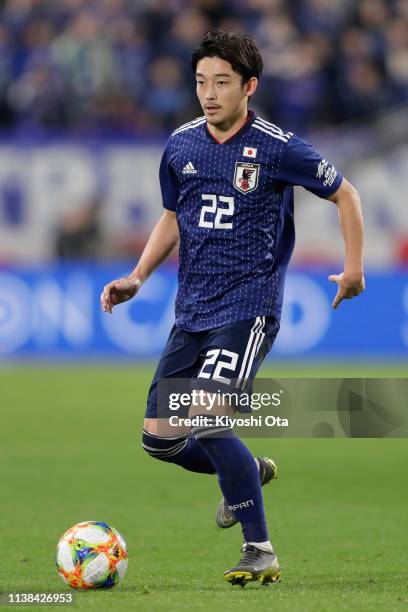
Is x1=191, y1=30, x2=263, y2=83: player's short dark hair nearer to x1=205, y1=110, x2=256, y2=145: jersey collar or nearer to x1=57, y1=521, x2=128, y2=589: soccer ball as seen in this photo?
x1=205, y1=110, x2=256, y2=145: jersey collar

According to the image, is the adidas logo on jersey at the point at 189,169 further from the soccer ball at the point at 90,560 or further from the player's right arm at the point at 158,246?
the soccer ball at the point at 90,560

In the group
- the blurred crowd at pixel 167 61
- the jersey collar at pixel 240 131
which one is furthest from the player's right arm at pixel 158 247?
the blurred crowd at pixel 167 61

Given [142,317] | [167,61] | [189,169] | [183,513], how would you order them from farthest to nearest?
[167,61], [142,317], [183,513], [189,169]

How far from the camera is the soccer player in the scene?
5.50m

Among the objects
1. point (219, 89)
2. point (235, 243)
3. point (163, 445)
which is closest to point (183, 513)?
point (163, 445)

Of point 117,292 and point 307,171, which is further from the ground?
point 307,171

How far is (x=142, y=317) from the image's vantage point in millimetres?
17344

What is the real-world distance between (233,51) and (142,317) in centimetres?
1189

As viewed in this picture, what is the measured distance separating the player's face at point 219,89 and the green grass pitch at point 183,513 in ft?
6.59

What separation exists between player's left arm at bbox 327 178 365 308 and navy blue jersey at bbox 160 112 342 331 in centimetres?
6

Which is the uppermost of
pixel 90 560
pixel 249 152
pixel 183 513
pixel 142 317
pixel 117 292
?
pixel 249 152

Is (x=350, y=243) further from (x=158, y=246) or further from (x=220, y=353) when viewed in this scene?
(x=158, y=246)

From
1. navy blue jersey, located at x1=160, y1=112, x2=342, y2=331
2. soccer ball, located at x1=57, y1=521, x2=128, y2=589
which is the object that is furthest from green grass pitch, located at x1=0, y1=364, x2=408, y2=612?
navy blue jersey, located at x1=160, y1=112, x2=342, y2=331

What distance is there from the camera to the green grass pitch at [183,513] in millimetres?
5328
